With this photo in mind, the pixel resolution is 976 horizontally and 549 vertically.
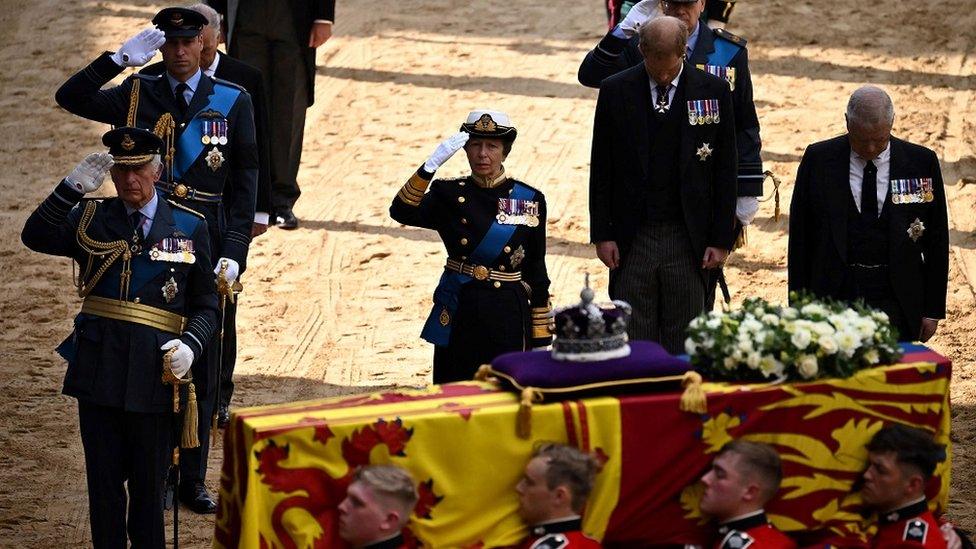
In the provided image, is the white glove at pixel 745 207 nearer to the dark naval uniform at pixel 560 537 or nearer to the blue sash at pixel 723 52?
the blue sash at pixel 723 52

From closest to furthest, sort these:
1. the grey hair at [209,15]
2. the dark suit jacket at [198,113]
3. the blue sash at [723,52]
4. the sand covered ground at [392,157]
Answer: the dark suit jacket at [198,113] → the grey hair at [209,15] → the blue sash at [723,52] → the sand covered ground at [392,157]

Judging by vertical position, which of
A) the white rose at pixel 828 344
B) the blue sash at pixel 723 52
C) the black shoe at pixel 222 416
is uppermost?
the blue sash at pixel 723 52

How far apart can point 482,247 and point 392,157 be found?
5938 millimetres

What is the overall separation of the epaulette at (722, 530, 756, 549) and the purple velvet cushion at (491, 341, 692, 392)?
0.59 m

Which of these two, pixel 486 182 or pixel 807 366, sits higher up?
pixel 486 182

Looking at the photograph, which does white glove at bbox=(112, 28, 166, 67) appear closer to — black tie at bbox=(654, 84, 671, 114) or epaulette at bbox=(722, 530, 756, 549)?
black tie at bbox=(654, 84, 671, 114)

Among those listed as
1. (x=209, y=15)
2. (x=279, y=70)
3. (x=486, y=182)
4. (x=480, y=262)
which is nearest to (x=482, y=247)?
(x=480, y=262)

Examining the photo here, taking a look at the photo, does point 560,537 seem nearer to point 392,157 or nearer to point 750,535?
point 750,535

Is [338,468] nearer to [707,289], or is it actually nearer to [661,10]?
[707,289]

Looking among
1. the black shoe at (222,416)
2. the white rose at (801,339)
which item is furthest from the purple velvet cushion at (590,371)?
the black shoe at (222,416)

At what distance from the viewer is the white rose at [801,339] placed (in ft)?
20.5

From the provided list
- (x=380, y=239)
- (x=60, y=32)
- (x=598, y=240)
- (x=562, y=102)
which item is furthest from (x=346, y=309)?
(x=60, y=32)

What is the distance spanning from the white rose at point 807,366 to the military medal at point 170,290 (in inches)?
101

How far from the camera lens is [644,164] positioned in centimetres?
796
